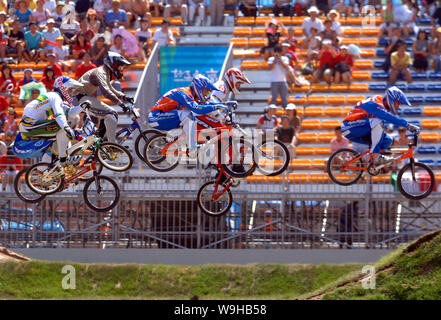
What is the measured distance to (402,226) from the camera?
31453 mm

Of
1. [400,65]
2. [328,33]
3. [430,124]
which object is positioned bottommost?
[430,124]

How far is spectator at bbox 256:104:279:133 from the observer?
31.9 meters

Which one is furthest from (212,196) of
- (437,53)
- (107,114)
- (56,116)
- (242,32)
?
(437,53)

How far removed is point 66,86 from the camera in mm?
26094

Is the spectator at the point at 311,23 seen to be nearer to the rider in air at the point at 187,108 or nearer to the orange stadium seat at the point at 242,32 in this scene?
the orange stadium seat at the point at 242,32

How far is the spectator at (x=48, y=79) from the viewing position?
1292 inches

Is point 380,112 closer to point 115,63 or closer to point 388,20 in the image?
point 115,63

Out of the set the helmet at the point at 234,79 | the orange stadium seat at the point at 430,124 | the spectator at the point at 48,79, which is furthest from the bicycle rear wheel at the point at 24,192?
the orange stadium seat at the point at 430,124

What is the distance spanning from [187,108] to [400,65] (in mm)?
12052

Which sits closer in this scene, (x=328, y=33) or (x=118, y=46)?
(x=118, y=46)

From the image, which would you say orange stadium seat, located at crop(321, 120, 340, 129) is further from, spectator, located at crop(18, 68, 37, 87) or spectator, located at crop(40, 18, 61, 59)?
spectator, located at crop(40, 18, 61, 59)

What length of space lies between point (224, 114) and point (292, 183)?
6195 mm

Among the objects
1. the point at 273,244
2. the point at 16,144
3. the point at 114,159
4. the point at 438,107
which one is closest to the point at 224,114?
the point at 114,159
